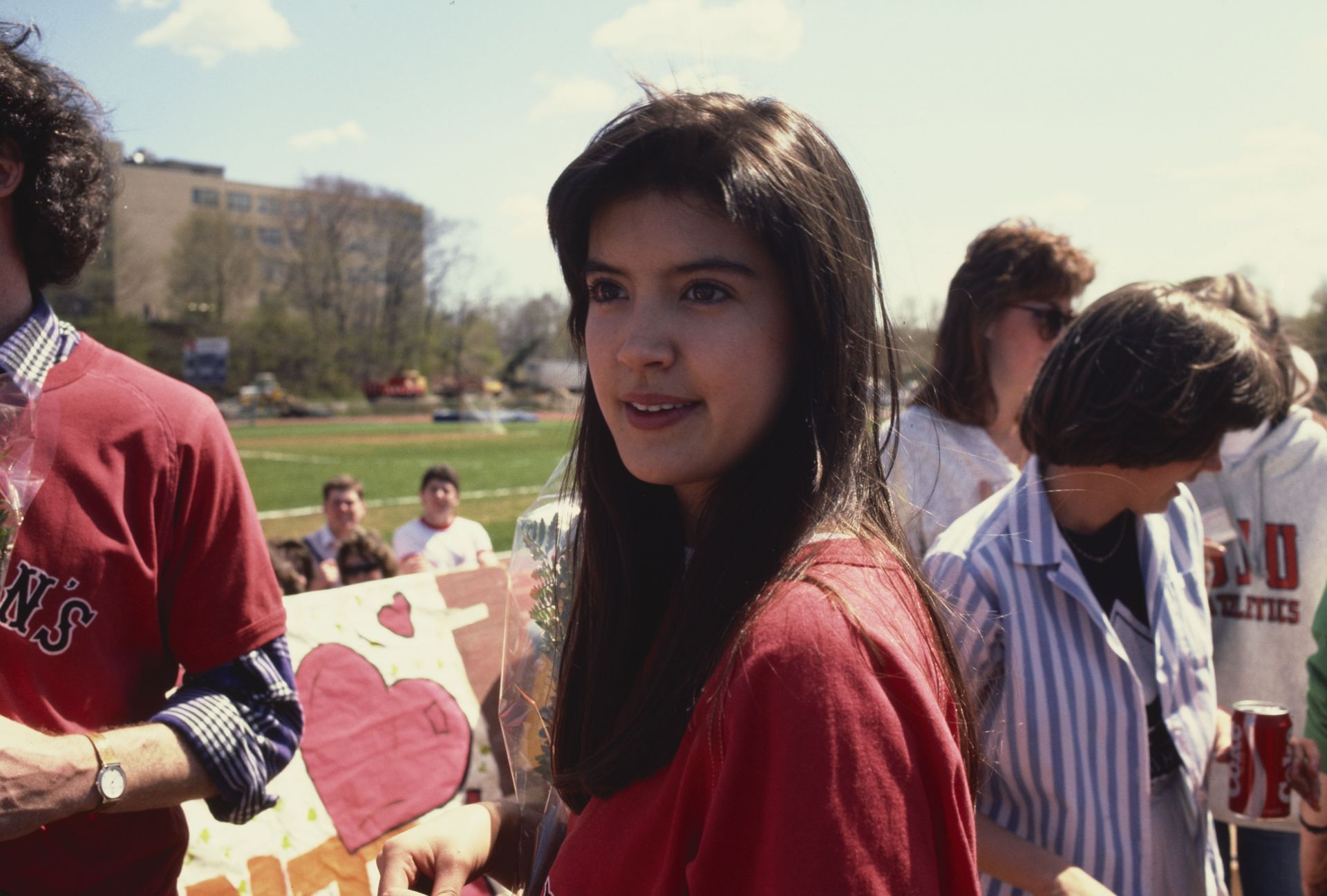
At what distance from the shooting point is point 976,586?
→ 2.06 m

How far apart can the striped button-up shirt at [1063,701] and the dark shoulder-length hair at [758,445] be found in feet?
2.38

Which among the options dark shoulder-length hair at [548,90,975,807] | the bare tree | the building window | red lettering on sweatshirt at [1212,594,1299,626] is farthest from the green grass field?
the building window

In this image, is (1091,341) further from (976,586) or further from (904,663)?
(904,663)

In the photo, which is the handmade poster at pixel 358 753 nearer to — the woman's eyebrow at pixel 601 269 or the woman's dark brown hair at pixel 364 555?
the woman's eyebrow at pixel 601 269

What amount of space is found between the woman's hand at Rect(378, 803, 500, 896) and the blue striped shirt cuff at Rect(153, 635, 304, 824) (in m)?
0.48

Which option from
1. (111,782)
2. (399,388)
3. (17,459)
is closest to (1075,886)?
(111,782)

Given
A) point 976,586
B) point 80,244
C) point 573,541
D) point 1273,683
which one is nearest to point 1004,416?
point 1273,683

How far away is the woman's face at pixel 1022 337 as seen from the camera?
11.7ft

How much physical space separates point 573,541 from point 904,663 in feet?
2.54

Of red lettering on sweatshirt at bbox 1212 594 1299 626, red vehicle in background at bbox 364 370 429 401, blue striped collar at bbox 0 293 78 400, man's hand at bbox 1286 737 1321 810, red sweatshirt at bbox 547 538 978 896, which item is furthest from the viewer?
red vehicle in background at bbox 364 370 429 401

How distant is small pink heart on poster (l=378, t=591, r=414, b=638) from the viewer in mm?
3350

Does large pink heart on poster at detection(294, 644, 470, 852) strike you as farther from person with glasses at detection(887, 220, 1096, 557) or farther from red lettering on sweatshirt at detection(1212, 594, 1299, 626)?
red lettering on sweatshirt at detection(1212, 594, 1299, 626)

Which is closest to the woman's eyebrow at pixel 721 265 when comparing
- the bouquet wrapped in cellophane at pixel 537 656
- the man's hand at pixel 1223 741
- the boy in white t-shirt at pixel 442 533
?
→ the bouquet wrapped in cellophane at pixel 537 656

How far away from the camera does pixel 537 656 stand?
168 cm
